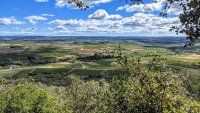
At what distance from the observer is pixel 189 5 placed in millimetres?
8320

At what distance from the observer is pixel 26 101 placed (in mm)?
65062

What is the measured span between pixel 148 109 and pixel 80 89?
176 ft

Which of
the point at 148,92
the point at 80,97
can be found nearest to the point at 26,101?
the point at 80,97

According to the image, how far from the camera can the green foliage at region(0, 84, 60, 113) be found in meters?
62.9

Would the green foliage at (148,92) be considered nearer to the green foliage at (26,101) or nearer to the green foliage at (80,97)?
the green foliage at (26,101)

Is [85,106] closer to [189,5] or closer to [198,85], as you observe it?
[189,5]

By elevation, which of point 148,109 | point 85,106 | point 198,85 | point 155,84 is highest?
point 155,84

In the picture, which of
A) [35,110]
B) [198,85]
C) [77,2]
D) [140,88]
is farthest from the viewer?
[198,85]

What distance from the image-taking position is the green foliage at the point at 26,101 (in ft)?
206

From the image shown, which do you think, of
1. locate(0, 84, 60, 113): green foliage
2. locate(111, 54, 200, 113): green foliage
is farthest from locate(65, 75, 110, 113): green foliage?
locate(111, 54, 200, 113): green foliage

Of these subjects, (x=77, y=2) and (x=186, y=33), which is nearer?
(x=186, y=33)

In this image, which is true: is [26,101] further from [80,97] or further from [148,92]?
[148,92]

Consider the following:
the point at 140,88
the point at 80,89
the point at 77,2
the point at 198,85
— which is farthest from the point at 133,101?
Result: the point at 198,85

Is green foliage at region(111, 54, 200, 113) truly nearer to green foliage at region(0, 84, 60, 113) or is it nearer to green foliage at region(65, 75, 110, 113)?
green foliage at region(0, 84, 60, 113)
